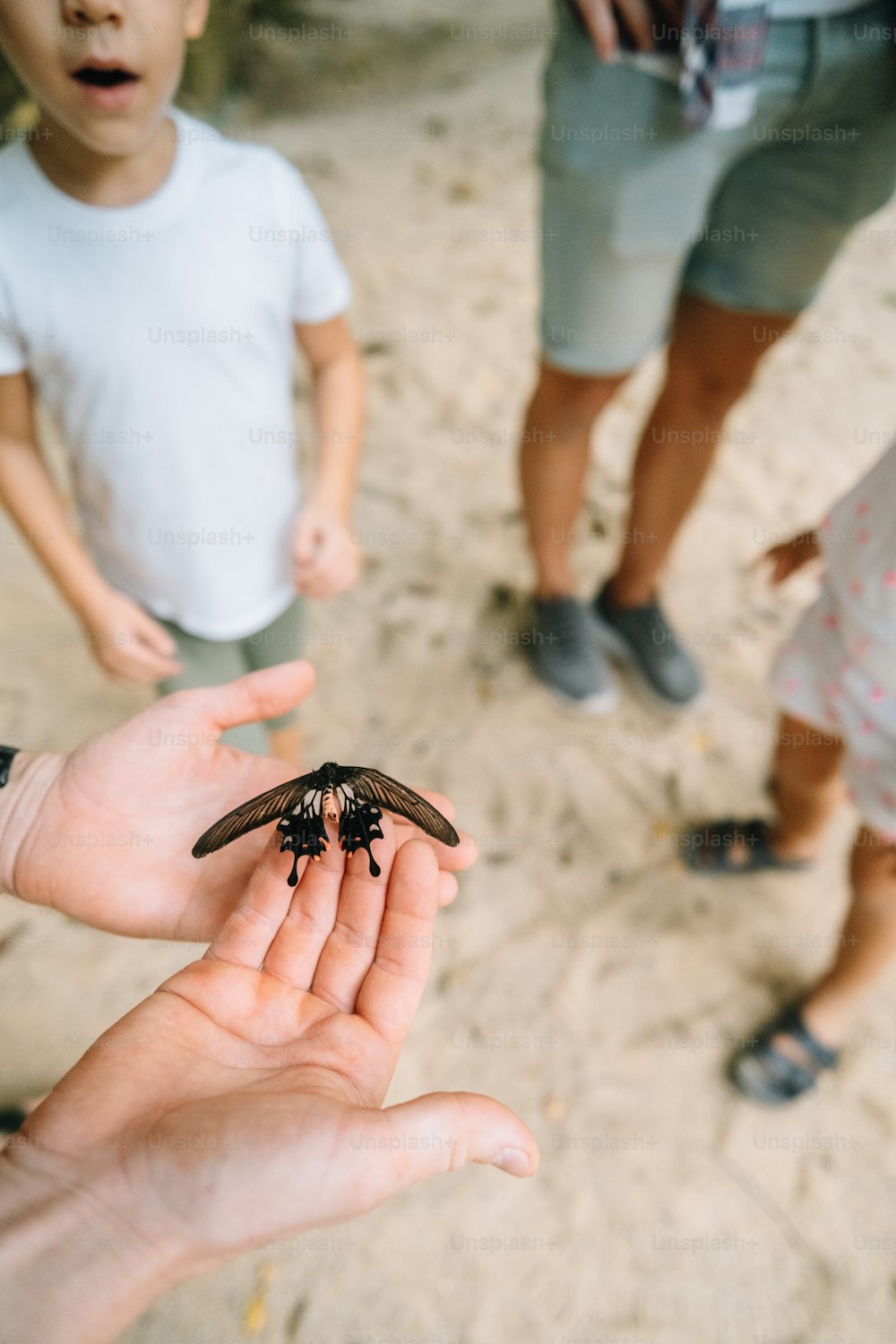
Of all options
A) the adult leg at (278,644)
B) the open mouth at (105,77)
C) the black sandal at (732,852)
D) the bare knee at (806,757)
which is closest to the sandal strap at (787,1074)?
the black sandal at (732,852)

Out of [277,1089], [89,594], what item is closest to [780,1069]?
[277,1089]

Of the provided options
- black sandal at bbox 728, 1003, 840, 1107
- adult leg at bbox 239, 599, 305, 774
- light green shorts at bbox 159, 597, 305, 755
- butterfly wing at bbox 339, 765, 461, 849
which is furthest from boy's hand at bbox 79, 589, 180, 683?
black sandal at bbox 728, 1003, 840, 1107

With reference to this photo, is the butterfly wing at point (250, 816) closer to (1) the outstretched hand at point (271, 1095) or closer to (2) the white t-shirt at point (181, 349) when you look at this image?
(1) the outstretched hand at point (271, 1095)

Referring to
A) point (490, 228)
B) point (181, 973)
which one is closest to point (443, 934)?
point (181, 973)

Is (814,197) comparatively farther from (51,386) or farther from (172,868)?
(172,868)

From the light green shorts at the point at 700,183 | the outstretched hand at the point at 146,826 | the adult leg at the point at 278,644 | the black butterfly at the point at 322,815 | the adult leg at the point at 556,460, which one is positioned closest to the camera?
the black butterfly at the point at 322,815
